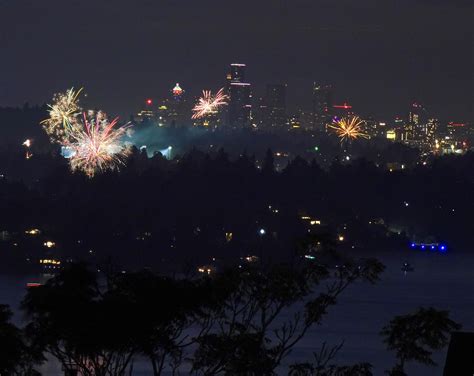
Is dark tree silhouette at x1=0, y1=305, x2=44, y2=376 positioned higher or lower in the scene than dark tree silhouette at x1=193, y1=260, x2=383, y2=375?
lower

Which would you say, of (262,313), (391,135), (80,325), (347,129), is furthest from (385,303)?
(391,135)

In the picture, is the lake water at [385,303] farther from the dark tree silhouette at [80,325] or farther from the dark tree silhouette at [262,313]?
the dark tree silhouette at [80,325]

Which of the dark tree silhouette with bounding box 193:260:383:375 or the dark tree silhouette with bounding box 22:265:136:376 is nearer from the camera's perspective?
the dark tree silhouette with bounding box 22:265:136:376

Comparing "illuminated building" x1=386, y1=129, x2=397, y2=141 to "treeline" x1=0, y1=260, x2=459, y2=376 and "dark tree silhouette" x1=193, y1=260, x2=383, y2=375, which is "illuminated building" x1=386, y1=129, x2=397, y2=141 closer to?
"dark tree silhouette" x1=193, y1=260, x2=383, y2=375

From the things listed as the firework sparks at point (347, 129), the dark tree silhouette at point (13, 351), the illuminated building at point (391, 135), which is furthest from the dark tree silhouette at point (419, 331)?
the illuminated building at point (391, 135)

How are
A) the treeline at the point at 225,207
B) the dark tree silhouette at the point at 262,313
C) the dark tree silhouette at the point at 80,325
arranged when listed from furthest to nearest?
1. the treeline at the point at 225,207
2. the dark tree silhouette at the point at 262,313
3. the dark tree silhouette at the point at 80,325

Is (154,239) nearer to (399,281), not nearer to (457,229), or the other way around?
(399,281)

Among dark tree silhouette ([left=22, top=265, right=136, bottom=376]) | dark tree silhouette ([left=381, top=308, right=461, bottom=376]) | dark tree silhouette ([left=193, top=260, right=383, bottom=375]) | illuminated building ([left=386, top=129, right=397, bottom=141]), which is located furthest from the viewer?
illuminated building ([left=386, top=129, right=397, bottom=141])

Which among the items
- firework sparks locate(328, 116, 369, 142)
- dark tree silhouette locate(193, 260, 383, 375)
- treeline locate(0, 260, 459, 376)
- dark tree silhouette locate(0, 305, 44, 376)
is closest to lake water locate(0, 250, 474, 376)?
dark tree silhouette locate(193, 260, 383, 375)

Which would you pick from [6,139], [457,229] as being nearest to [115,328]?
[457,229]
